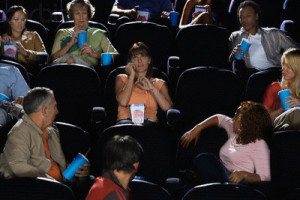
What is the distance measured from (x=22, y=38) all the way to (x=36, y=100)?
198cm

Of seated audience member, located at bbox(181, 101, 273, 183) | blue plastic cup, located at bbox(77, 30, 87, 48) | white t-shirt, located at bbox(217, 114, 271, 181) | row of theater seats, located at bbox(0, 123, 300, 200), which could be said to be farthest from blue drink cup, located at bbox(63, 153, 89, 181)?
blue plastic cup, located at bbox(77, 30, 87, 48)

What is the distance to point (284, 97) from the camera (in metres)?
5.29

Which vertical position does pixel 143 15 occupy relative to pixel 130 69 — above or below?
above

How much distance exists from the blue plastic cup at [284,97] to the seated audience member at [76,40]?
5.12 feet

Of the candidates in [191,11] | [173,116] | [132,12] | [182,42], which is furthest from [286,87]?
[132,12]

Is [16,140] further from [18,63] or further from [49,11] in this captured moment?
[49,11]

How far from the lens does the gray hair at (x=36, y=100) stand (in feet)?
15.2

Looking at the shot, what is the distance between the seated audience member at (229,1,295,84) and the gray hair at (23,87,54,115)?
2100 mm

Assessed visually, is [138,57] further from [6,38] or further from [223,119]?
[6,38]

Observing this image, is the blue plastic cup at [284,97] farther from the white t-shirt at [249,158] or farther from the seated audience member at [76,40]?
the seated audience member at [76,40]

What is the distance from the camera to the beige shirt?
445 cm

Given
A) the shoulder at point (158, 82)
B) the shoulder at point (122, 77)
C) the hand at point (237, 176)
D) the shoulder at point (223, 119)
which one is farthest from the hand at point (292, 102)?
the shoulder at point (122, 77)

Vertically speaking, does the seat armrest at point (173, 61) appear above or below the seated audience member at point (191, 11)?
below

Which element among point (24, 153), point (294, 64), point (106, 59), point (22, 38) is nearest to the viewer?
point (24, 153)
